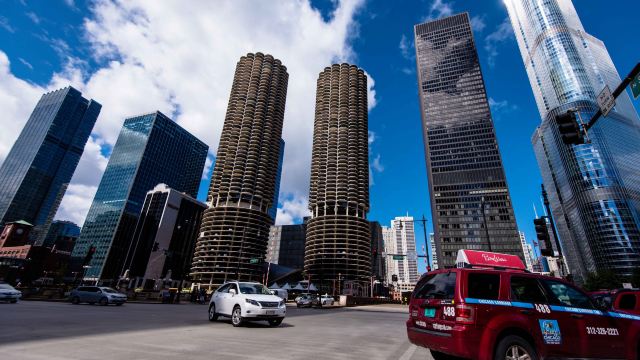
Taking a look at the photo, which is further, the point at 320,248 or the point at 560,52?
the point at 560,52

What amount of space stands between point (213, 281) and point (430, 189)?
113m

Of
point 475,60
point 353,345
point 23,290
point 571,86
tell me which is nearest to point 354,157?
point 475,60

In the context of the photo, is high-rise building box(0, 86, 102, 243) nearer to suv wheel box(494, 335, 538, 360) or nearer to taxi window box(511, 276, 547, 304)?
suv wheel box(494, 335, 538, 360)

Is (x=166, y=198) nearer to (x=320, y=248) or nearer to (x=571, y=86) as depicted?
(x=320, y=248)

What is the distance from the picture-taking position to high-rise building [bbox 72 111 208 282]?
152125mm

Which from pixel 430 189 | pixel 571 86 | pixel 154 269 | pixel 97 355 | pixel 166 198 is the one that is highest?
pixel 571 86

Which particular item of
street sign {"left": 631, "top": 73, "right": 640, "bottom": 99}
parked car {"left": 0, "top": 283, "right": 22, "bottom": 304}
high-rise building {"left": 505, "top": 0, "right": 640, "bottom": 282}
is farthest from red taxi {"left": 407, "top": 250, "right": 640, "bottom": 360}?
high-rise building {"left": 505, "top": 0, "right": 640, "bottom": 282}

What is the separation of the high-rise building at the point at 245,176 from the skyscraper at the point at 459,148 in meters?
83.2

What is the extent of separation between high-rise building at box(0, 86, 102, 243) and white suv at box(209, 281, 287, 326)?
211m

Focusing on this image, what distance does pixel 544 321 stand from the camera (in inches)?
205

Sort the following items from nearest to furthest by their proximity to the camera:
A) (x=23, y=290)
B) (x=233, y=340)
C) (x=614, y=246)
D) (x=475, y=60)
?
(x=233, y=340), (x=23, y=290), (x=614, y=246), (x=475, y=60)

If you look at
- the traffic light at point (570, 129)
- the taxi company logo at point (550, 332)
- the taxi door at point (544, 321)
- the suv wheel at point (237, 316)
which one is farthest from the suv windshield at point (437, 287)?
the suv wheel at point (237, 316)

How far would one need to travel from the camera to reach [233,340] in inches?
307

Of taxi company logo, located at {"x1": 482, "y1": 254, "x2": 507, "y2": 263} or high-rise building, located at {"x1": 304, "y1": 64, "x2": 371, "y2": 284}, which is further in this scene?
high-rise building, located at {"x1": 304, "y1": 64, "x2": 371, "y2": 284}
